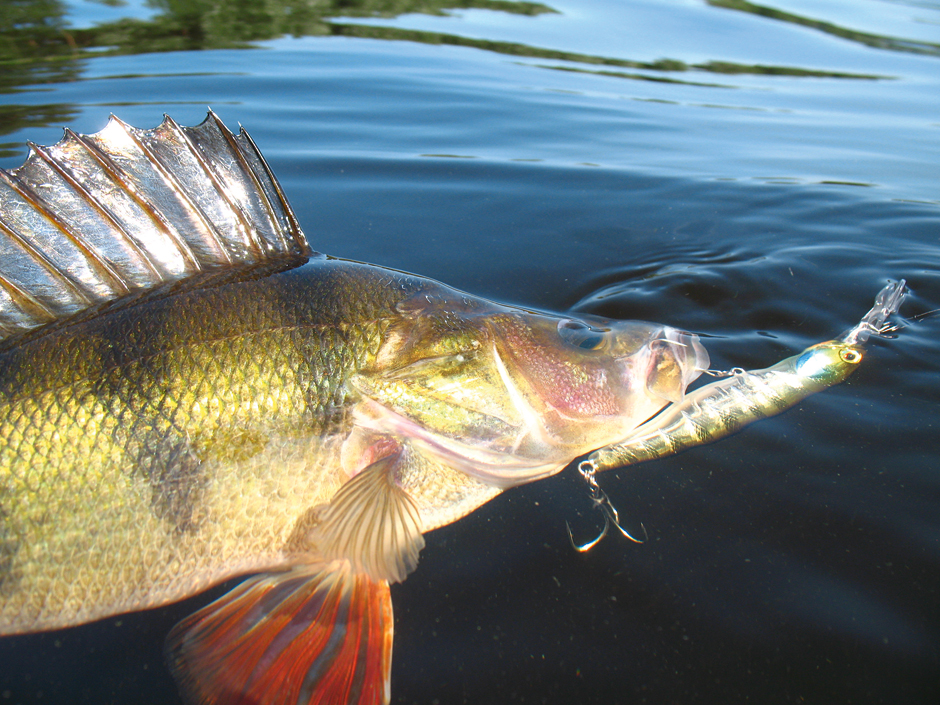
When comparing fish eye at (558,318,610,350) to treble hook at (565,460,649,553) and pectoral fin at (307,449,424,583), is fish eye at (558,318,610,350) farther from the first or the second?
pectoral fin at (307,449,424,583)

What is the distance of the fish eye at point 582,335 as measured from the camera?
2184mm

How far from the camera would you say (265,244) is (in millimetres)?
2346

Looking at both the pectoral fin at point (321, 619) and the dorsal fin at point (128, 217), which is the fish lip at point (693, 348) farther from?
the dorsal fin at point (128, 217)

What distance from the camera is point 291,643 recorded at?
1797mm

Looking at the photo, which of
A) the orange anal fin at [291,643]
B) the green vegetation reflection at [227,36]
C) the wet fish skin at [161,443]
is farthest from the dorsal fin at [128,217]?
the green vegetation reflection at [227,36]

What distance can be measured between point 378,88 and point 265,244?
5.69m

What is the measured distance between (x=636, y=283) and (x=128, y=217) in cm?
226

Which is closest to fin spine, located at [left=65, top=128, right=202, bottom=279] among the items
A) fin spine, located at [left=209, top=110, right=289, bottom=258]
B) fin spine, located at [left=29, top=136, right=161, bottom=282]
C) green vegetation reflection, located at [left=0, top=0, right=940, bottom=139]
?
fin spine, located at [left=29, top=136, right=161, bottom=282]

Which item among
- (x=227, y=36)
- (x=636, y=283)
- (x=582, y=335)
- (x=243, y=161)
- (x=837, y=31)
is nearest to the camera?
(x=582, y=335)

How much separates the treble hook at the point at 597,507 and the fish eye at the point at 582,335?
38cm

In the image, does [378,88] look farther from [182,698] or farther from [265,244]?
[182,698]

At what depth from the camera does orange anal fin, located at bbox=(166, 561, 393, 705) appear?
1.69 metres

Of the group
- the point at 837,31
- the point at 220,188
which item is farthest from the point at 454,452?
the point at 837,31

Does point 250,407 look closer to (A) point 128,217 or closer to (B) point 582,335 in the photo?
(A) point 128,217
